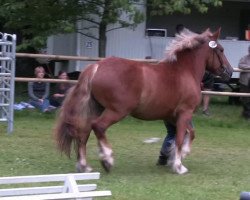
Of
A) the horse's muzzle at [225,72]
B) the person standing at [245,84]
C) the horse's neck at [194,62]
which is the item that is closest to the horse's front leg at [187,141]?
the horse's neck at [194,62]

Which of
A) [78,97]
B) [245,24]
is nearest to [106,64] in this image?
[78,97]

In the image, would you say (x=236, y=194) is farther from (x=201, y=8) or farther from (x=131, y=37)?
(x=131, y=37)

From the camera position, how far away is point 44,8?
1575cm

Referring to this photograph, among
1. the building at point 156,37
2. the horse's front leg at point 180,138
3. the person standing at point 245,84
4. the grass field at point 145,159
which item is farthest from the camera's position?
the building at point 156,37

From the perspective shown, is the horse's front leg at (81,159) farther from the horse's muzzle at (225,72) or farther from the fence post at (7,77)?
the fence post at (7,77)

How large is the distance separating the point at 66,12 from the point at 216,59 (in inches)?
300

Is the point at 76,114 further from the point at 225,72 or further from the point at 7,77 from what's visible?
the point at 7,77

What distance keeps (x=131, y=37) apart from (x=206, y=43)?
10160 mm

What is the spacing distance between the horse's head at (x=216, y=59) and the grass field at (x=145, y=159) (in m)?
1.34

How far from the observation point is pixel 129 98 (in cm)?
833

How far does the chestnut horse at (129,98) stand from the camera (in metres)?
8.27

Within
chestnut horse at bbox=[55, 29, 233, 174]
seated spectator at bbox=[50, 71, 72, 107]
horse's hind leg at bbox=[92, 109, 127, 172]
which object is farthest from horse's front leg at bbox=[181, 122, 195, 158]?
seated spectator at bbox=[50, 71, 72, 107]

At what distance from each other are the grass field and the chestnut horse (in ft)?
1.41

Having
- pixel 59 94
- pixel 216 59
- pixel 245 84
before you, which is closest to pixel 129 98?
pixel 216 59
